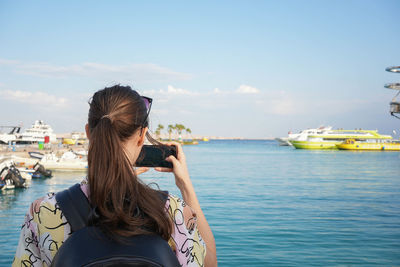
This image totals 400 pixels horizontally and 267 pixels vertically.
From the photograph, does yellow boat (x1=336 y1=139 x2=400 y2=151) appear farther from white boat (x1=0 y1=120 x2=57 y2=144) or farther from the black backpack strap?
the black backpack strap

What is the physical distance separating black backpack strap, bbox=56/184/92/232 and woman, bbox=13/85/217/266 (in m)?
0.03

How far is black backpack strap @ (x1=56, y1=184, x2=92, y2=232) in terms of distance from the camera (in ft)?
3.56

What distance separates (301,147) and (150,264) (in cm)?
8960

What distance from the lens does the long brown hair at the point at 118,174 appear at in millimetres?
1052

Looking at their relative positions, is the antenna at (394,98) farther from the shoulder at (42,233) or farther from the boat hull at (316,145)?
the boat hull at (316,145)

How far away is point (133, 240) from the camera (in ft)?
3.29

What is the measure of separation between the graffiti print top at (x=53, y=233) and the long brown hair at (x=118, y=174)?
0.08 m

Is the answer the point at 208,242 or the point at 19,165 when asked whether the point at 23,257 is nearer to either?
the point at 208,242

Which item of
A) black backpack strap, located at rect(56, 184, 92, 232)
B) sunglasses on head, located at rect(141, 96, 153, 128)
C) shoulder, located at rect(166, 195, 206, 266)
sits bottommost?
shoulder, located at rect(166, 195, 206, 266)

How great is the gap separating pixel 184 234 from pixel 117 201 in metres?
0.29

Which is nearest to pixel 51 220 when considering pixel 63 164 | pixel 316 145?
pixel 63 164

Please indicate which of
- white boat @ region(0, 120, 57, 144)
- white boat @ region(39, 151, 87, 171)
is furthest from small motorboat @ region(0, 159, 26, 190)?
white boat @ region(0, 120, 57, 144)

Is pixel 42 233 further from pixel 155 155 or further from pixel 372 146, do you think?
pixel 372 146

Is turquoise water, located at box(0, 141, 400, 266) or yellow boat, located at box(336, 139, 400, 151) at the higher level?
yellow boat, located at box(336, 139, 400, 151)
